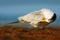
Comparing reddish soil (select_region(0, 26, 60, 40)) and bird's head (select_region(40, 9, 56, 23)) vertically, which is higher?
bird's head (select_region(40, 9, 56, 23))

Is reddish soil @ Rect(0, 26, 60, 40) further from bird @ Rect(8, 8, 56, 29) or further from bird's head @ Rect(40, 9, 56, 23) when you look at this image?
bird's head @ Rect(40, 9, 56, 23)

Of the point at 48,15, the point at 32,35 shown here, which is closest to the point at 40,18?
the point at 48,15

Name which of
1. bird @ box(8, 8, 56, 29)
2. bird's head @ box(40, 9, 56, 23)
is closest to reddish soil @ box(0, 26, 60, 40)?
bird @ box(8, 8, 56, 29)

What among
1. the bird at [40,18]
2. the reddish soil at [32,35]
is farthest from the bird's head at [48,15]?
the reddish soil at [32,35]

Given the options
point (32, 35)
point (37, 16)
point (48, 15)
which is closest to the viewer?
point (32, 35)

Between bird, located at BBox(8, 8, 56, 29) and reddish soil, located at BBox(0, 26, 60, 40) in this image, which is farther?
bird, located at BBox(8, 8, 56, 29)

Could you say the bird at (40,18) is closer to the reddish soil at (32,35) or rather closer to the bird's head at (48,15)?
the bird's head at (48,15)

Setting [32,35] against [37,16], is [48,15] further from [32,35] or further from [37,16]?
[32,35]

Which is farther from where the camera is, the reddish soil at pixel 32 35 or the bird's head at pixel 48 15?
the bird's head at pixel 48 15
